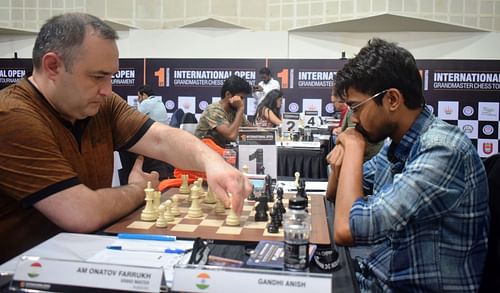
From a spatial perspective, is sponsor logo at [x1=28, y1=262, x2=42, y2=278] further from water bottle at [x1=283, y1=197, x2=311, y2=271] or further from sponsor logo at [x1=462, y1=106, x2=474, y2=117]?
sponsor logo at [x1=462, y1=106, x2=474, y2=117]

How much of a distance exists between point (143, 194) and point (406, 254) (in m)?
1.03

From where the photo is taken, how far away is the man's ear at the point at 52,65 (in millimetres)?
1560

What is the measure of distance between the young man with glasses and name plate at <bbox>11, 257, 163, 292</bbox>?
2.37ft

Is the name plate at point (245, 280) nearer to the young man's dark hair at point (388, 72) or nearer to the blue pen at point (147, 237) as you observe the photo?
the blue pen at point (147, 237)

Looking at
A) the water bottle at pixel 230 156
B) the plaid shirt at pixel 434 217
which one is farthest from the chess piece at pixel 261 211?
the water bottle at pixel 230 156

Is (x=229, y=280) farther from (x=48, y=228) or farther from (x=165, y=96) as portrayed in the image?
(x=165, y=96)

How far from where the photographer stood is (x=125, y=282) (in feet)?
3.02

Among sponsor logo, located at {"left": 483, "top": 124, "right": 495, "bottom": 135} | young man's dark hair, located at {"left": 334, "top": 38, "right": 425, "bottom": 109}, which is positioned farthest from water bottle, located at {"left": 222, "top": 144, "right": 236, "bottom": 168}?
sponsor logo, located at {"left": 483, "top": 124, "right": 495, "bottom": 135}

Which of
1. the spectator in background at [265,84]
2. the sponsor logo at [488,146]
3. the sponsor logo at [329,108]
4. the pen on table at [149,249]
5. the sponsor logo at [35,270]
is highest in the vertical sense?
the spectator in background at [265,84]

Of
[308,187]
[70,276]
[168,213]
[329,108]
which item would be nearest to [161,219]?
[168,213]

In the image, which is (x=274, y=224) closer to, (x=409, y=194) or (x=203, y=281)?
(x=409, y=194)

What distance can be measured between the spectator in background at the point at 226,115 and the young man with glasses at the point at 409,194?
305 centimetres

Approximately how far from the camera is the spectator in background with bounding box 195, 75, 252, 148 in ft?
15.2

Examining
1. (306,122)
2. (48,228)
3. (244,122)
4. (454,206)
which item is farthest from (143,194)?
(306,122)
